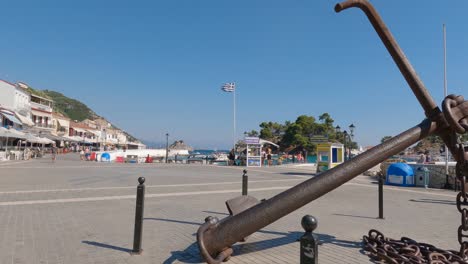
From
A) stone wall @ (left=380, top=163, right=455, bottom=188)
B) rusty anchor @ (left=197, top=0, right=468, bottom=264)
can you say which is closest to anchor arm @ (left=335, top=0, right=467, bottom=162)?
rusty anchor @ (left=197, top=0, right=468, bottom=264)

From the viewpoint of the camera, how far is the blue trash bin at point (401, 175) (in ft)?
48.8

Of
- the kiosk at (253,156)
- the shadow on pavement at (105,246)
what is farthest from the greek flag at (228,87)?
the shadow on pavement at (105,246)

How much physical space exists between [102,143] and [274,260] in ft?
285

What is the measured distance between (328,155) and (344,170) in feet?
58.2

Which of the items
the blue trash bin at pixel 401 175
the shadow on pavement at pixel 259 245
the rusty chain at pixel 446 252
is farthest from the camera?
the blue trash bin at pixel 401 175

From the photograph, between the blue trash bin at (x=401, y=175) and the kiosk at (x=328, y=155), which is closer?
the blue trash bin at (x=401, y=175)

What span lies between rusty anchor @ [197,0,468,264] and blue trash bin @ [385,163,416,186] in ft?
41.6

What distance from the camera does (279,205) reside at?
2896 mm

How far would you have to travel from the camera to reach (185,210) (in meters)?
7.67

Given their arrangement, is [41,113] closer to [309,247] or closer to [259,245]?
[259,245]

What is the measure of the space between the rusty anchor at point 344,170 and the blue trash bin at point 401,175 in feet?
41.6

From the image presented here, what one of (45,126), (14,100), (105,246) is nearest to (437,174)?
(105,246)

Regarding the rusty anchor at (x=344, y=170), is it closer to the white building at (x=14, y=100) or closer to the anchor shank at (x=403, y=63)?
the anchor shank at (x=403, y=63)

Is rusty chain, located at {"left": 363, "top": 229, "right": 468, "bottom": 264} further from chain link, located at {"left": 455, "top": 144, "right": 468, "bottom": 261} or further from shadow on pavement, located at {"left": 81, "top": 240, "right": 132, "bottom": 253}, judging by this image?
shadow on pavement, located at {"left": 81, "top": 240, "right": 132, "bottom": 253}
